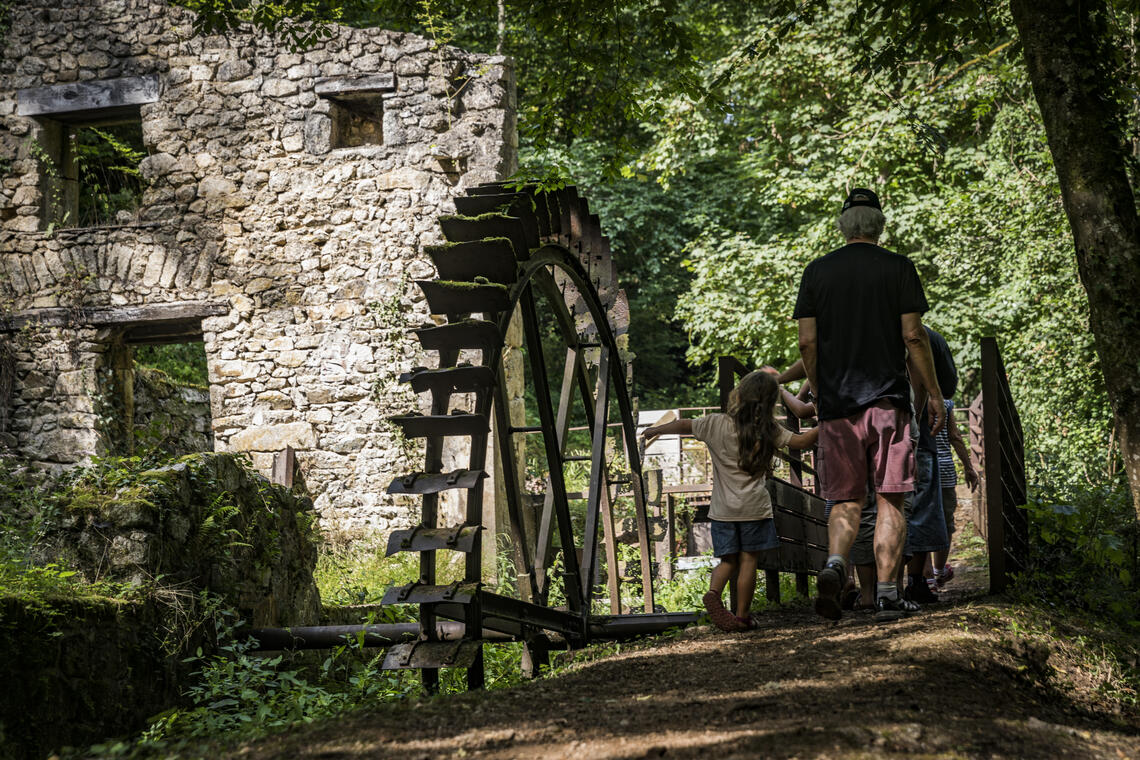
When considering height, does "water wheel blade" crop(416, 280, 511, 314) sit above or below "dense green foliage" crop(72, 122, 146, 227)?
below

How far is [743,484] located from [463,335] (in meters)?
1.47

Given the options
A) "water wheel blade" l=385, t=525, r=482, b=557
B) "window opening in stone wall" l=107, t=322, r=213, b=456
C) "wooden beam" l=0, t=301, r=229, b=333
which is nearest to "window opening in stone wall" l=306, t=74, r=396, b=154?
"wooden beam" l=0, t=301, r=229, b=333

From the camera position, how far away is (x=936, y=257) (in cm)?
1305

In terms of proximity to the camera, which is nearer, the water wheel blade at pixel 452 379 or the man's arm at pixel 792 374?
the water wheel blade at pixel 452 379

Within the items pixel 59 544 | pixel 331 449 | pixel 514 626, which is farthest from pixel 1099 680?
pixel 331 449

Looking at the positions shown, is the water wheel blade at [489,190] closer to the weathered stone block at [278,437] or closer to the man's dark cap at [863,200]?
the man's dark cap at [863,200]

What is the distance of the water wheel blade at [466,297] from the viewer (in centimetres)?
479

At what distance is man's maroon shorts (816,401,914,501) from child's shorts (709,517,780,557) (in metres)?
0.42

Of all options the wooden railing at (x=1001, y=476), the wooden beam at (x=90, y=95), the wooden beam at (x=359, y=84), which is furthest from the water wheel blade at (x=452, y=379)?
the wooden beam at (x=90, y=95)

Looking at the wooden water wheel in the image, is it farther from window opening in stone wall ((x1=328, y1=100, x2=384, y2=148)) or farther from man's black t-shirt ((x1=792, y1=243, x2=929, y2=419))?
window opening in stone wall ((x1=328, y1=100, x2=384, y2=148))

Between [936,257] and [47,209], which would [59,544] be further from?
[936,257]

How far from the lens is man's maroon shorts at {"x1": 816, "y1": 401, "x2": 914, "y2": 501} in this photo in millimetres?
4230

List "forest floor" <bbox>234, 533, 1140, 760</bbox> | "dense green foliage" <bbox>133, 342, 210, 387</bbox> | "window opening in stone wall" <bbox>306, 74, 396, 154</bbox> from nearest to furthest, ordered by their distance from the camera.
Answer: "forest floor" <bbox>234, 533, 1140, 760</bbox>, "window opening in stone wall" <bbox>306, 74, 396, 154</bbox>, "dense green foliage" <bbox>133, 342, 210, 387</bbox>

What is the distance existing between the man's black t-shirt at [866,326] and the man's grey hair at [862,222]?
11cm
